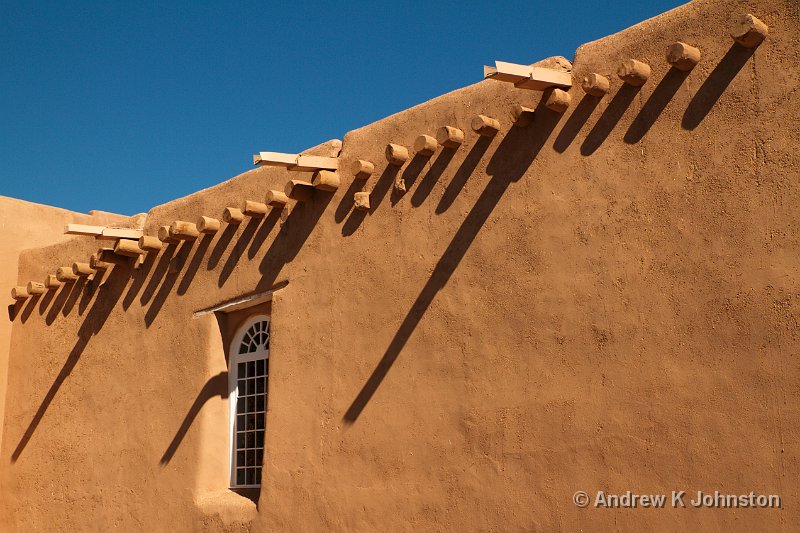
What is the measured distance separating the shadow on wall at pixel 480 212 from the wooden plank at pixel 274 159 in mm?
1683

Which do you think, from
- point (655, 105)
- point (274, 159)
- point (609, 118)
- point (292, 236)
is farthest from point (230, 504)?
point (655, 105)

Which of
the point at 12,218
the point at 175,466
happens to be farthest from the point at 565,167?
the point at 12,218

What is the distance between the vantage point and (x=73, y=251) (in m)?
11.2

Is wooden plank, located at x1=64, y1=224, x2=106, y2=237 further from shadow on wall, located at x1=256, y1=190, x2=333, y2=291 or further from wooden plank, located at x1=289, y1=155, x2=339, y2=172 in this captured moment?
wooden plank, located at x1=289, y1=155, x2=339, y2=172

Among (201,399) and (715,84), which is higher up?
(715,84)

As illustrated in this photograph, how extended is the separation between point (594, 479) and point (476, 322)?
1.41m

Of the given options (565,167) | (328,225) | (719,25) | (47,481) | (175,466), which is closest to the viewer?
(719,25)

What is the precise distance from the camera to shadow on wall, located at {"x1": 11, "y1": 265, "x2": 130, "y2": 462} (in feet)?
34.1

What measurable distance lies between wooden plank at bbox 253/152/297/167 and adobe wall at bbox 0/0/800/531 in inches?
18.1

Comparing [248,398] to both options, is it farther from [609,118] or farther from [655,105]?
[655,105]

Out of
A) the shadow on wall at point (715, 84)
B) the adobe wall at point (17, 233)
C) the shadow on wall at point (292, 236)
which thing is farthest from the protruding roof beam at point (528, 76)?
the adobe wall at point (17, 233)

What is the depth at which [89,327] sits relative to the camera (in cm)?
1060

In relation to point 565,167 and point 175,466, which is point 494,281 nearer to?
point 565,167

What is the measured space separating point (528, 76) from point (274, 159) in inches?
96.4
